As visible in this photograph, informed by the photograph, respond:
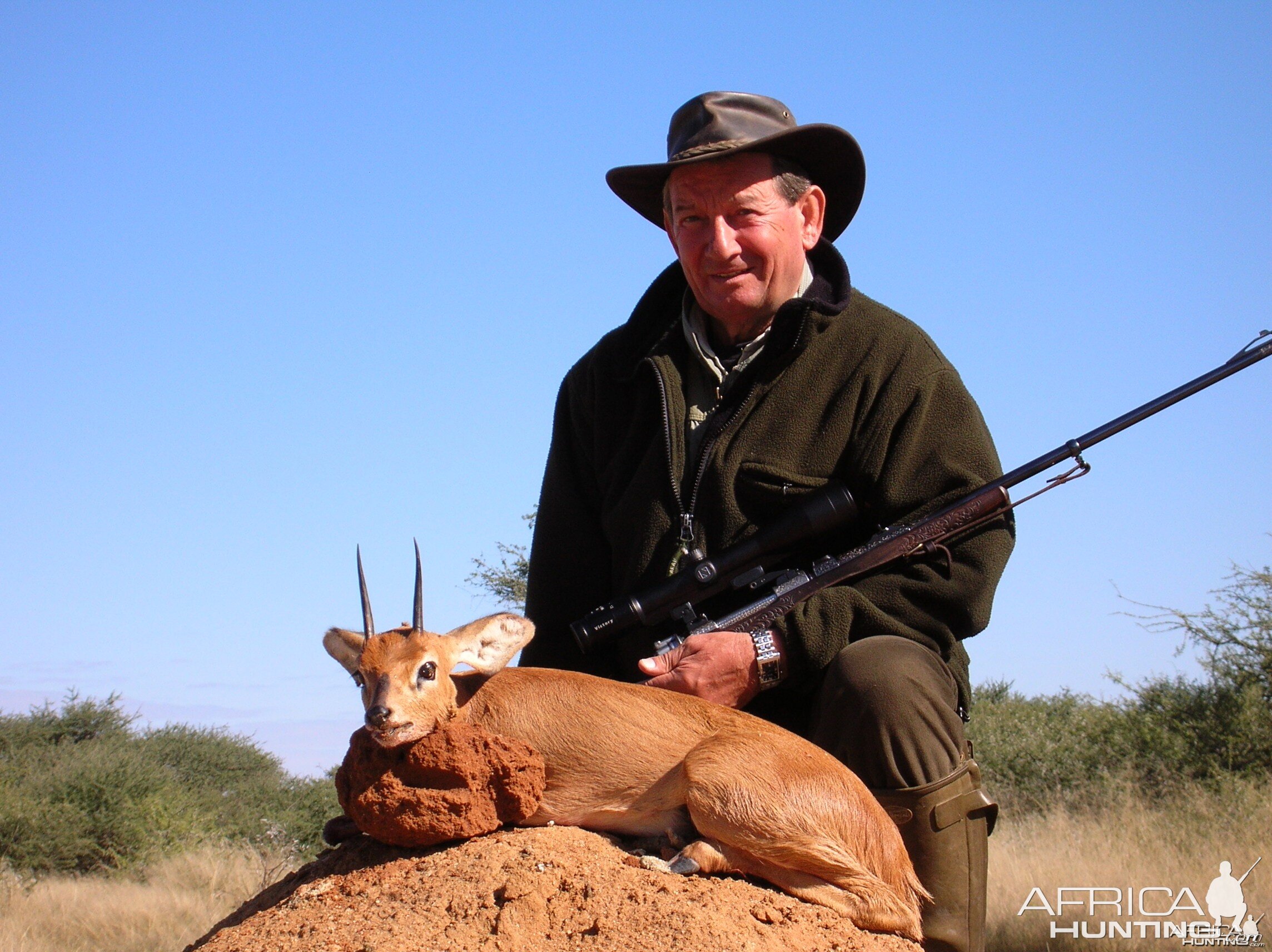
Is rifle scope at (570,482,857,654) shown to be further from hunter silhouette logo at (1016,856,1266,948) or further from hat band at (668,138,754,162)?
hunter silhouette logo at (1016,856,1266,948)

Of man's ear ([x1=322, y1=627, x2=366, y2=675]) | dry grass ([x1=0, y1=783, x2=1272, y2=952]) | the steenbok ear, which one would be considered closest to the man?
the steenbok ear

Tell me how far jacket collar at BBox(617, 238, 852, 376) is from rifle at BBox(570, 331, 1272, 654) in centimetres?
67

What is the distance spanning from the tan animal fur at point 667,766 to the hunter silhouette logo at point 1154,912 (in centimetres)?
585

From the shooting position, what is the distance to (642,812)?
4.04m

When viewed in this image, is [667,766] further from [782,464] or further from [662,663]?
[782,464]

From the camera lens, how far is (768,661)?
454cm

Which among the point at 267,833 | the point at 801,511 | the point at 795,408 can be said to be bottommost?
the point at 267,833

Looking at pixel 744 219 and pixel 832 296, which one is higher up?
pixel 744 219

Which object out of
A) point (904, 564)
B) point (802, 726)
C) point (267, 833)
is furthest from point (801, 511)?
point (267, 833)

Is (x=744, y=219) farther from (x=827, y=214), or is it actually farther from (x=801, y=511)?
(x=801, y=511)

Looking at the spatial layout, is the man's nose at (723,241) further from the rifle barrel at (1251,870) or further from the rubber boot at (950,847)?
the rifle barrel at (1251,870)

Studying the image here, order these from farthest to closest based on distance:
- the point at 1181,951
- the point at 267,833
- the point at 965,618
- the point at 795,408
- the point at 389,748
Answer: the point at 267,833, the point at 1181,951, the point at 795,408, the point at 965,618, the point at 389,748

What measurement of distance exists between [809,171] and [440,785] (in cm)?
313

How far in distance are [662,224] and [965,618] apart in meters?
2.58
